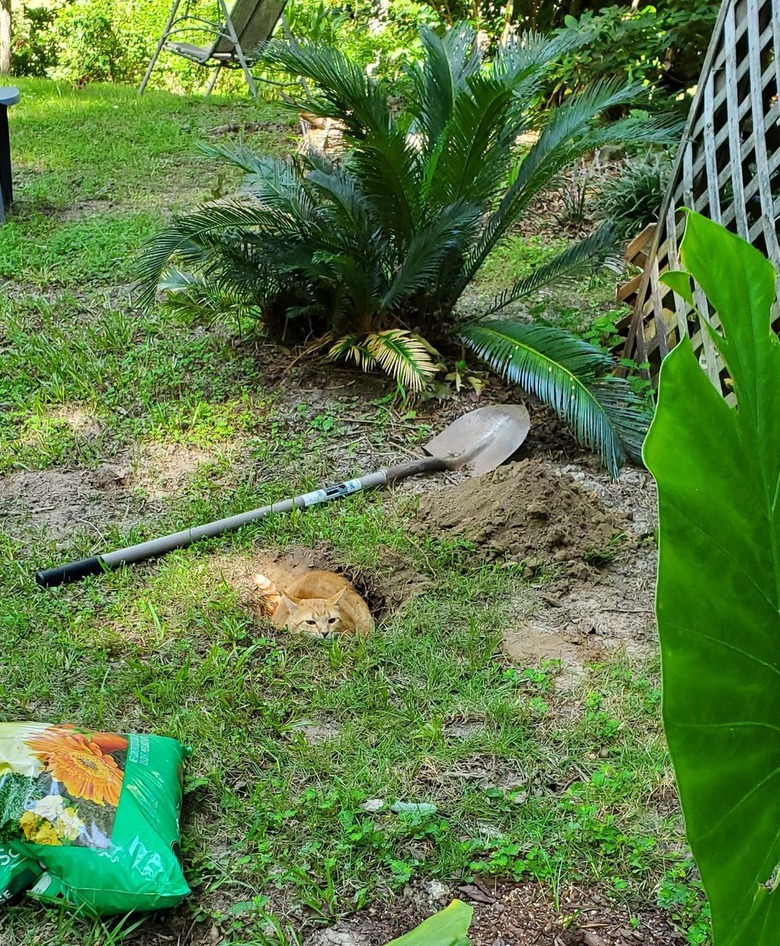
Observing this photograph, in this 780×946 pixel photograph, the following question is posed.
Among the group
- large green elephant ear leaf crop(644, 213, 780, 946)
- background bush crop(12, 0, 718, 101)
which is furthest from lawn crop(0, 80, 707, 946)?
background bush crop(12, 0, 718, 101)

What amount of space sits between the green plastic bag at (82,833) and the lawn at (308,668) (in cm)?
7

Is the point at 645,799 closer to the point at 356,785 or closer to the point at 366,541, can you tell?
the point at 356,785

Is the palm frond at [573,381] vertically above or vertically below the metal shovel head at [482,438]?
above

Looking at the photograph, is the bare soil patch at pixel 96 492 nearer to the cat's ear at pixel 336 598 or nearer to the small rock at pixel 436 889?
the cat's ear at pixel 336 598

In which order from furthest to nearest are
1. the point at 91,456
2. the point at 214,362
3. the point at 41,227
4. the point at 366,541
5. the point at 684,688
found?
the point at 41,227 → the point at 214,362 → the point at 91,456 → the point at 366,541 → the point at 684,688

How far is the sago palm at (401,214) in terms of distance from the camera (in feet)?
13.2

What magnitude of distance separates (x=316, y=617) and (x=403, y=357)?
61.8 inches

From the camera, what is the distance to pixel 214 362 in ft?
14.8

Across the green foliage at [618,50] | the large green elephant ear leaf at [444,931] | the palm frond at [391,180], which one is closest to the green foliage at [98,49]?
the green foliage at [618,50]

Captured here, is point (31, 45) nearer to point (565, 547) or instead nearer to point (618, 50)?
point (618, 50)

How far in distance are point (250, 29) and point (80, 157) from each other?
2.78m

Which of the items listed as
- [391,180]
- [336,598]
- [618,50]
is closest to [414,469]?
[336,598]

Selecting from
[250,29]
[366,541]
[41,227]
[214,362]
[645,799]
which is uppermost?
[250,29]

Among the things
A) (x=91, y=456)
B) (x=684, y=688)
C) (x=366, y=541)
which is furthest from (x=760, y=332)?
(x=91, y=456)
